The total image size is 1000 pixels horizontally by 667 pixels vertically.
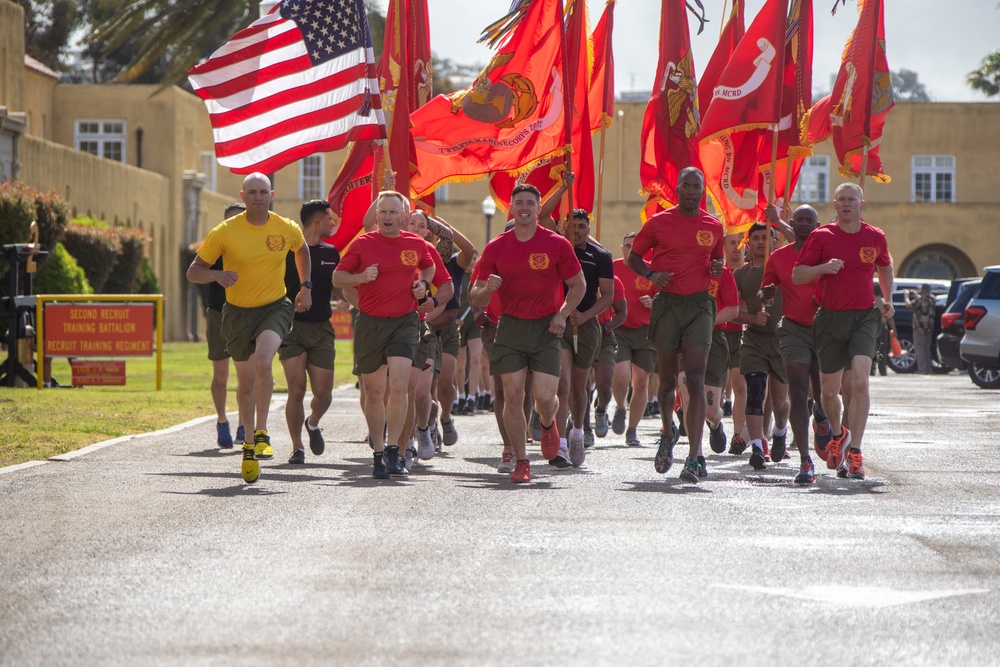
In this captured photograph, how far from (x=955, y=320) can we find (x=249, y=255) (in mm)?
19237

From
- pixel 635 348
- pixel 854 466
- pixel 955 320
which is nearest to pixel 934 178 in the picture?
pixel 955 320

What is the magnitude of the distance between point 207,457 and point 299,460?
0.85m

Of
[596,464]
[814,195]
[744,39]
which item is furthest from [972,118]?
[596,464]

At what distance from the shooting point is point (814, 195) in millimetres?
58406

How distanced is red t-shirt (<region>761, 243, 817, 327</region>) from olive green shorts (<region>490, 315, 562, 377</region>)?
1.77m

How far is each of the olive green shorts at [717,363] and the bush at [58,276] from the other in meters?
20.2

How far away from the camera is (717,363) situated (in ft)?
44.8

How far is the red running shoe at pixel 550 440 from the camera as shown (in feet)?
37.5

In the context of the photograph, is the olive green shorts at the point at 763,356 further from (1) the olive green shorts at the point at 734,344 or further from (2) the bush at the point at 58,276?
(2) the bush at the point at 58,276

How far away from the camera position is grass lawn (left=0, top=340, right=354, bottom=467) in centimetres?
1325

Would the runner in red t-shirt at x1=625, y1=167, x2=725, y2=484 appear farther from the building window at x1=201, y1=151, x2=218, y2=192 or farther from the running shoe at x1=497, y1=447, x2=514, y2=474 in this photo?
the building window at x1=201, y1=151, x2=218, y2=192

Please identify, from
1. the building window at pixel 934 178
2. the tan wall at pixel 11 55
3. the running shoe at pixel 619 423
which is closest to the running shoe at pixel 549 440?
the running shoe at pixel 619 423

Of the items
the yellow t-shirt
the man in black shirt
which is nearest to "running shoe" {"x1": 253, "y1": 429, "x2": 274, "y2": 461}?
the yellow t-shirt

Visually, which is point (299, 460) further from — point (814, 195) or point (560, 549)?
point (814, 195)
